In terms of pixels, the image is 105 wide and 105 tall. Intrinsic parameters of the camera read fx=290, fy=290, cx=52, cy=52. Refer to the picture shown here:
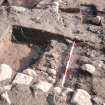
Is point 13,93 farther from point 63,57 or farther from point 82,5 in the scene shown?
point 82,5

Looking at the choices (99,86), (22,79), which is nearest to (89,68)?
(99,86)

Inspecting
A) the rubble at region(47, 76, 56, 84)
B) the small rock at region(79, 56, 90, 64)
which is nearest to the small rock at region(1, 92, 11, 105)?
the rubble at region(47, 76, 56, 84)

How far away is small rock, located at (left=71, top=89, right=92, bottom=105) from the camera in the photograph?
317 cm

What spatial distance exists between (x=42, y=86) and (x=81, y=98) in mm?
466

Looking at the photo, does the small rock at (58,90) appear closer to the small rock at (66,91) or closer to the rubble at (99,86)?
the small rock at (66,91)

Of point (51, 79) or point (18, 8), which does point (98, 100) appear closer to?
point (51, 79)

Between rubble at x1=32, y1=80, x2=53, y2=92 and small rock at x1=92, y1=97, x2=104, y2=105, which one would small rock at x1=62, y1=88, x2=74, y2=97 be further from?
small rock at x1=92, y1=97, x2=104, y2=105

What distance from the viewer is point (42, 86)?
332 cm

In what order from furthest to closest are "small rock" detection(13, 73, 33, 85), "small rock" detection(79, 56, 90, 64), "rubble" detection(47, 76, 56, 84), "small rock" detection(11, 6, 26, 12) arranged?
"small rock" detection(11, 6, 26, 12)
"small rock" detection(79, 56, 90, 64)
"rubble" detection(47, 76, 56, 84)
"small rock" detection(13, 73, 33, 85)

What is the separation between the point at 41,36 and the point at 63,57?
1.76ft

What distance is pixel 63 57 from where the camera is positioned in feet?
12.9

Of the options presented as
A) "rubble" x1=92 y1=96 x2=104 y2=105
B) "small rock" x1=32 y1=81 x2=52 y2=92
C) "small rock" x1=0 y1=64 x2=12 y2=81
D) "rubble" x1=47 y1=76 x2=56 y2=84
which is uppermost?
"small rock" x1=0 y1=64 x2=12 y2=81

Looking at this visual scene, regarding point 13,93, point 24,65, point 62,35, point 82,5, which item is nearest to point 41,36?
point 62,35

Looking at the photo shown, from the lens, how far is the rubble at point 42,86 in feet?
10.8
